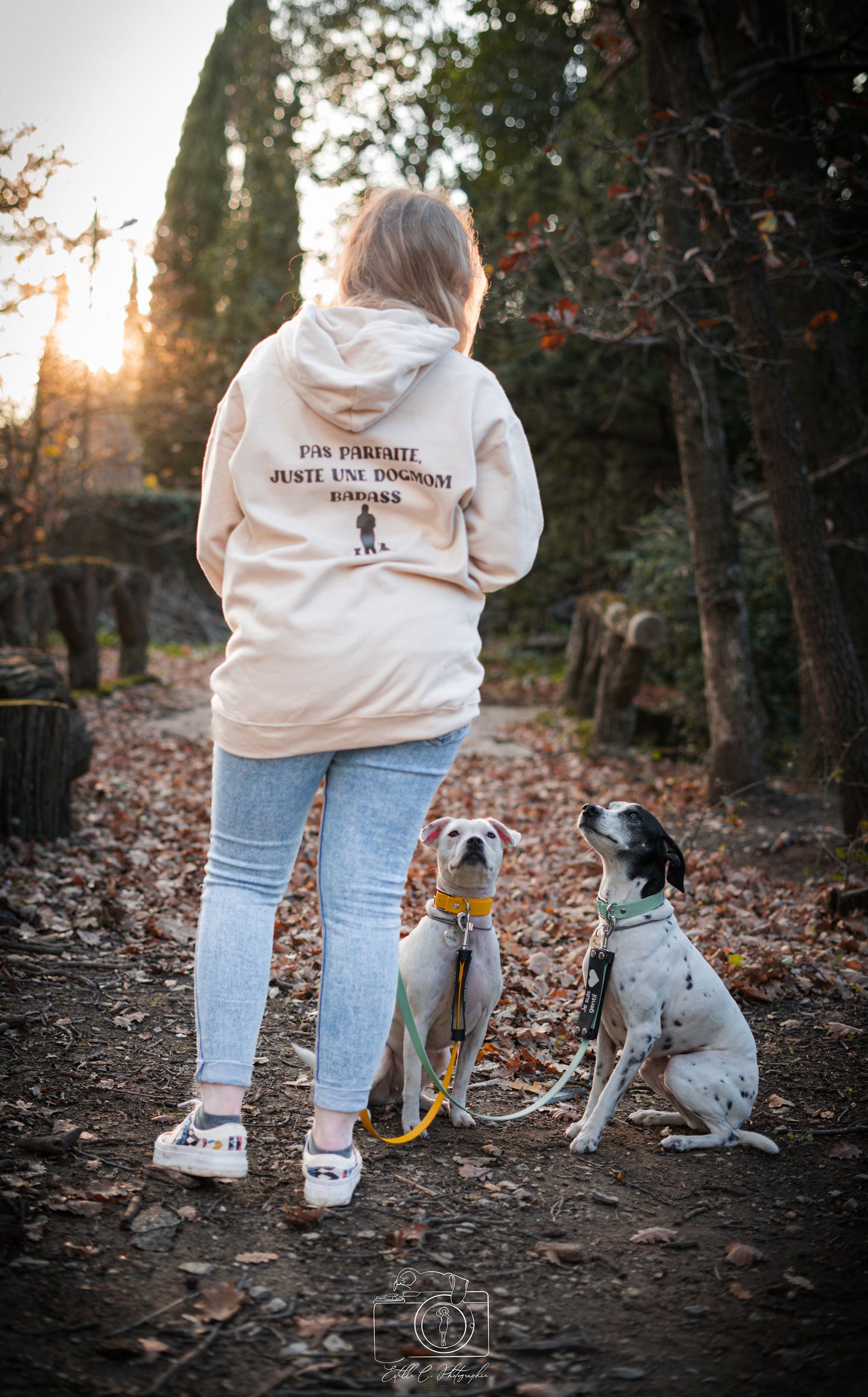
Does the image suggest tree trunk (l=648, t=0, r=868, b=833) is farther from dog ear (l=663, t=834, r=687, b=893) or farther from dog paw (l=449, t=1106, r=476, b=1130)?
dog paw (l=449, t=1106, r=476, b=1130)

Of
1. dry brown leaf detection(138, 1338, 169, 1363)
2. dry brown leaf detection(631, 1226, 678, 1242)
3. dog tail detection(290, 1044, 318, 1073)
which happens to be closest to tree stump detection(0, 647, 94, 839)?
dog tail detection(290, 1044, 318, 1073)

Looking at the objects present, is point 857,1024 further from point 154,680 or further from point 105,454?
point 105,454

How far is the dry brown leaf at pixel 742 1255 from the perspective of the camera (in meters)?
2.31

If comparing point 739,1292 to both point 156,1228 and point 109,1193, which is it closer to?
point 156,1228

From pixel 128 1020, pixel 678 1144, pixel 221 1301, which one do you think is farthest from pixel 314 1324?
pixel 128 1020

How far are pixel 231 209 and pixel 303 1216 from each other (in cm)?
2940

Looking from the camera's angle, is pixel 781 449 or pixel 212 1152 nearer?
pixel 212 1152

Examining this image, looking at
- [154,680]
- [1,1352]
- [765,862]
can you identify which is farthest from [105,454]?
[1,1352]

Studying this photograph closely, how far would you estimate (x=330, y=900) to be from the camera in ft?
7.89

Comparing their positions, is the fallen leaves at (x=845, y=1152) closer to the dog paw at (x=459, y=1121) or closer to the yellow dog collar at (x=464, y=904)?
the dog paw at (x=459, y=1121)

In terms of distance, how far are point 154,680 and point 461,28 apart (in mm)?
13338

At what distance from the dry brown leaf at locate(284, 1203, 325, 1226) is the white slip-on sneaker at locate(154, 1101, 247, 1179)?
0.48 feet

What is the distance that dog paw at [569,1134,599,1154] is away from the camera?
2949 mm

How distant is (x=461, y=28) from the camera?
17.8 m
